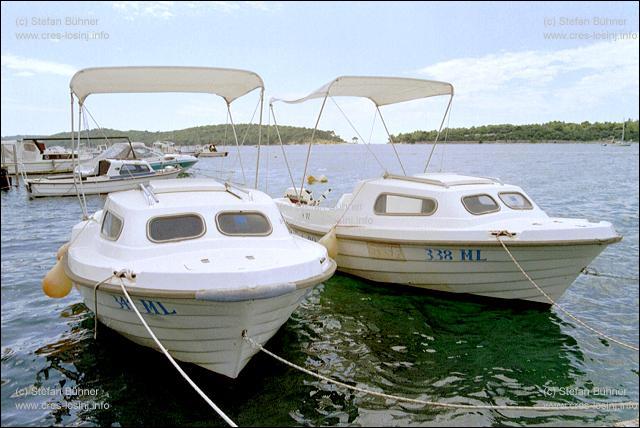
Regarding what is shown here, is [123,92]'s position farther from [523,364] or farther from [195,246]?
[523,364]

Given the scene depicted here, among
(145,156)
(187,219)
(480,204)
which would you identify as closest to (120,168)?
(145,156)

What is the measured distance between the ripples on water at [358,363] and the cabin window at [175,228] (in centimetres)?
186

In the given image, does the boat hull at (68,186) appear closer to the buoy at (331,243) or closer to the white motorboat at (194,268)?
the buoy at (331,243)

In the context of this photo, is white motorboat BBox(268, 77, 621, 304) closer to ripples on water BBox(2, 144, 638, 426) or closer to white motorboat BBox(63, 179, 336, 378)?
ripples on water BBox(2, 144, 638, 426)

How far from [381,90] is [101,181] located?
68.2ft

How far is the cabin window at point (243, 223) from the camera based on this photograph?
306 inches

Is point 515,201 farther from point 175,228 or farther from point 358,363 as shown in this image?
point 175,228

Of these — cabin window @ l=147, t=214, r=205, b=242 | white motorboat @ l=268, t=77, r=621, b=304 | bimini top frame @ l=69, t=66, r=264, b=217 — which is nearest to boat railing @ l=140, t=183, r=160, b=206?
cabin window @ l=147, t=214, r=205, b=242

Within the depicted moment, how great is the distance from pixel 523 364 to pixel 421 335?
69.4 inches

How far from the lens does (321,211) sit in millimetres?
12695

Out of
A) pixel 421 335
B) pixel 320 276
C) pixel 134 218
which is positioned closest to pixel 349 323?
pixel 421 335

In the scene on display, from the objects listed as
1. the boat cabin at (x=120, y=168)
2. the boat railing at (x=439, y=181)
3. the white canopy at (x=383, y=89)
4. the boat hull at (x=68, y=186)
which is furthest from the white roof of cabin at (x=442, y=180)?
the boat cabin at (x=120, y=168)

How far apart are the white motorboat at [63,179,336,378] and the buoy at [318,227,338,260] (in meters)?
2.75

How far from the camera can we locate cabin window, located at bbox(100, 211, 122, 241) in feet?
25.7
